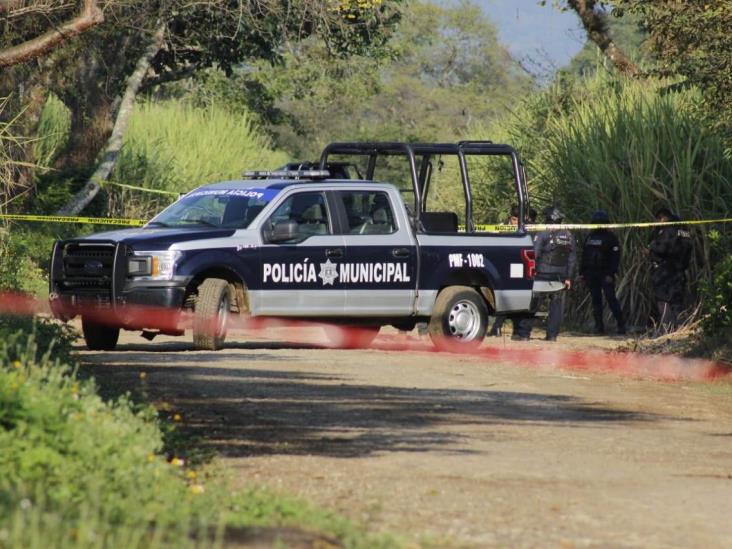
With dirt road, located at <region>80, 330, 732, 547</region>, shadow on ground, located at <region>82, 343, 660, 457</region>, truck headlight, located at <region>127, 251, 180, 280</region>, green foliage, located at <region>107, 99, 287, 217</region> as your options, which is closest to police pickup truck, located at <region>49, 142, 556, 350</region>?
truck headlight, located at <region>127, 251, 180, 280</region>

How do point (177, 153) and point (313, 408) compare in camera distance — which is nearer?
point (313, 408)

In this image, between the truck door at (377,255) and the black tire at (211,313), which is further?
the truck door at (377,255)

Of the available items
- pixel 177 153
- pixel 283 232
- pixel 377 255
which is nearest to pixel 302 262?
pixel 283 232

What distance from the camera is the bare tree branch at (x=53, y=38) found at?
2244 cm

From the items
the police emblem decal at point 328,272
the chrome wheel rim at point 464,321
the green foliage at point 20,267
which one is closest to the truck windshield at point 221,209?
the police emblem decal at point 328,272

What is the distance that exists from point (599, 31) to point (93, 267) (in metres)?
17.0

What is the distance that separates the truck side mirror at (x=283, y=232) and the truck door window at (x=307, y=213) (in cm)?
26

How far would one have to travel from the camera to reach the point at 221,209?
18.1 meters

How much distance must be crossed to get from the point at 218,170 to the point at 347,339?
58.9ft

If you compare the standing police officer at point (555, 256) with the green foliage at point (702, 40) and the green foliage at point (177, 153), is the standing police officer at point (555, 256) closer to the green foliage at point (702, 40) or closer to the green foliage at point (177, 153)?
the green foliage at point (702, 40)

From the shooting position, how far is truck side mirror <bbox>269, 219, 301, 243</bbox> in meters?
17.5

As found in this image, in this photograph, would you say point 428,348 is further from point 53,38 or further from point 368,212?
point 53,38

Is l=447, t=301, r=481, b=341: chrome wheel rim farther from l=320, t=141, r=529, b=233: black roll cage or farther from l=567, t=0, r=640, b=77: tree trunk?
l=567, t=0, r=640, b=77: tree trunk

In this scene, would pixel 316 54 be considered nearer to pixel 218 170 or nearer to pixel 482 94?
pixel 218 170
